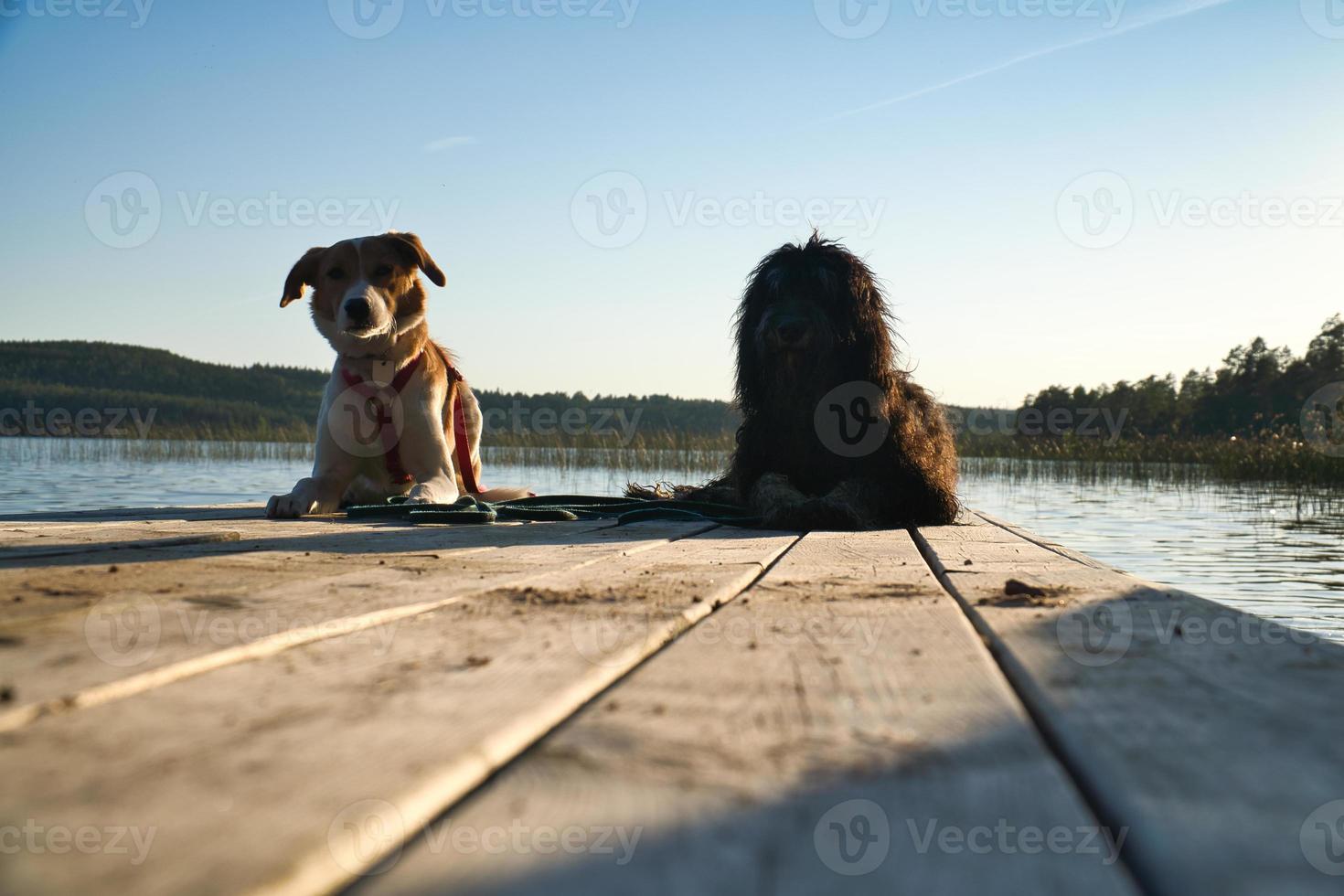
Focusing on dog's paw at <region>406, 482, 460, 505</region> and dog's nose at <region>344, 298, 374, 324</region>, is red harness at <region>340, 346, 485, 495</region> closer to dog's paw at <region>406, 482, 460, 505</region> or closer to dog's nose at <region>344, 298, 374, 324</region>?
dog's paw at <region>406, 482, 460, 505</region>

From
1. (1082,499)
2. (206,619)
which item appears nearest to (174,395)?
(1082,499)

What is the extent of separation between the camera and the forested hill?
34.8m

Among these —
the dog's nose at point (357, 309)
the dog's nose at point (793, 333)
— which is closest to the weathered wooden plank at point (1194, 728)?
the dog's nose at point (793, 333)

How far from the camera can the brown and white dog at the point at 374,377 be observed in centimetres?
518

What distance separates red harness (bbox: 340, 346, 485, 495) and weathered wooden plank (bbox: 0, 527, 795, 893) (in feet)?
12.8

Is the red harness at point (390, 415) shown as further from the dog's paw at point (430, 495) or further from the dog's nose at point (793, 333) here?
the dog's nose at point (793, 333)

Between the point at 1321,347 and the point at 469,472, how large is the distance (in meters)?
48.0

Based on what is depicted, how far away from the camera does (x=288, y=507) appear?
4930 mm

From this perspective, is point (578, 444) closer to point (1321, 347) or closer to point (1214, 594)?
point (1214, 594)

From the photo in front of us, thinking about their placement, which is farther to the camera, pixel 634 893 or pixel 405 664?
pixel 405 664

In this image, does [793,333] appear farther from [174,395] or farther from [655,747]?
[174,395]

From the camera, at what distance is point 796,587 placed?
2.38m

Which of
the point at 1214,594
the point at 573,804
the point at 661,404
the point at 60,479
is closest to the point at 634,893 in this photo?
the point at 573,804

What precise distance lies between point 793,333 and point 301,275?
2.86 m
